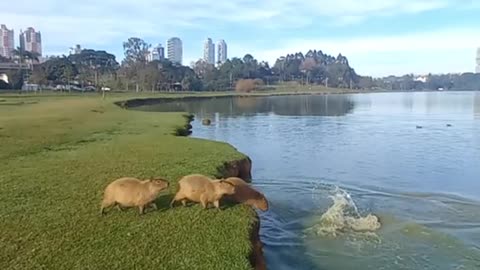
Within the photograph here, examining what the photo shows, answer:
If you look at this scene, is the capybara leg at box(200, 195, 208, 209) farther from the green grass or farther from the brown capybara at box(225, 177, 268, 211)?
the brown capybara at box(225, 177, 268, 211)

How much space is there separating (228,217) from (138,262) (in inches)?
104

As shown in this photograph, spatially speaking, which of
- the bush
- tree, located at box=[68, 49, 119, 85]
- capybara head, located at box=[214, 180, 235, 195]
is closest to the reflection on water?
capybara head, located at box=[214, 180, 235, 195]

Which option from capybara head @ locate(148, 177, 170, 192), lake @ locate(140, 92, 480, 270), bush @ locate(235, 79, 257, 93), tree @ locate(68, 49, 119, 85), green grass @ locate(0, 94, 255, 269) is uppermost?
tree @ locate(68, 49, 119, 85)

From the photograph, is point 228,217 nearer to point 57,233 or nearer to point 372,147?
point 57,233

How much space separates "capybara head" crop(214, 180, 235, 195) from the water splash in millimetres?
2648

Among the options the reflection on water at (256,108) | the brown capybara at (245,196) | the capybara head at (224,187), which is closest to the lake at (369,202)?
the brown capybara at (245,196)

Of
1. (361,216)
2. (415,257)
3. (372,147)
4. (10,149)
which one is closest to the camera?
(415,257)

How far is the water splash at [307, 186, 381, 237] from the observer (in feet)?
37.8

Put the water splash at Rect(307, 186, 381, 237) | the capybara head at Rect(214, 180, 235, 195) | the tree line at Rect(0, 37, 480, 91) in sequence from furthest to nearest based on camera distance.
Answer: the tree line at Rect(0, 37, 480, 91) → the water splash at Rect(307, 186, 381, 237) → the capybara head at Rect(214, 180, 235, 195)

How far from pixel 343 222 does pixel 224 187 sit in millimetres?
3742

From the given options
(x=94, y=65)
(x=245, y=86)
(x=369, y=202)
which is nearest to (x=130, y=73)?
(x=94, y=65)

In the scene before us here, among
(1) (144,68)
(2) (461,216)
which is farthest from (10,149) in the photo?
(1) (144,68)

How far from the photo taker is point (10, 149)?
16.9m

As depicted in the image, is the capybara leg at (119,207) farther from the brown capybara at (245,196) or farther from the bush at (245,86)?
the bush at (245,86)
